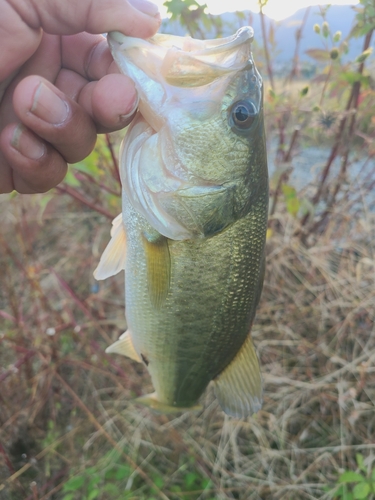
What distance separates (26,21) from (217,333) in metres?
1.28

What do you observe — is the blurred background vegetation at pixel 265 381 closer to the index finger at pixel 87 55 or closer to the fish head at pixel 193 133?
the index finger at pixel 87 55

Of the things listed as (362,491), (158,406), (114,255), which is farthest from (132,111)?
(362,491)

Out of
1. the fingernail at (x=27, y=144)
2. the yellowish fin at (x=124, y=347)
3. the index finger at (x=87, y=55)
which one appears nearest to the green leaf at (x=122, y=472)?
the yellowish fin at (x=124, y=347)

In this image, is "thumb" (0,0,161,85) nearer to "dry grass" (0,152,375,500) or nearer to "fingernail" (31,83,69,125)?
"fingernail" (31,83,69,125)

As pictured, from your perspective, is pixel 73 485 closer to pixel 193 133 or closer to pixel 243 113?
pixel 193 133

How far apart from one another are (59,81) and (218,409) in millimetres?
2452

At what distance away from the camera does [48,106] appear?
1.18 meters

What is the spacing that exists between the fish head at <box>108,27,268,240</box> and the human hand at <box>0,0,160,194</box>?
0.22 feet

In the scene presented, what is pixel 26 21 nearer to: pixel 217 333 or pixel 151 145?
pixel 151 145

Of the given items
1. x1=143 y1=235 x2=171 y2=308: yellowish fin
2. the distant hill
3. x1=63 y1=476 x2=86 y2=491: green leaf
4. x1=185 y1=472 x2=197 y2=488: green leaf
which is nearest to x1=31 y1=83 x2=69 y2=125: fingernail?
x1=143 y1=235 x2=171 y2=308: yellowish fin

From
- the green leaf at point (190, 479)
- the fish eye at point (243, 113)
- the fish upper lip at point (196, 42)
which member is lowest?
the green leaf at point (190, 479)

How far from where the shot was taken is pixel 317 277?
3275 millimetres

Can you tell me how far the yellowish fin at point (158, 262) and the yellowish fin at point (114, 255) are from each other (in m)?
0.15

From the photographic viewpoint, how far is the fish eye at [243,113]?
1182mm
